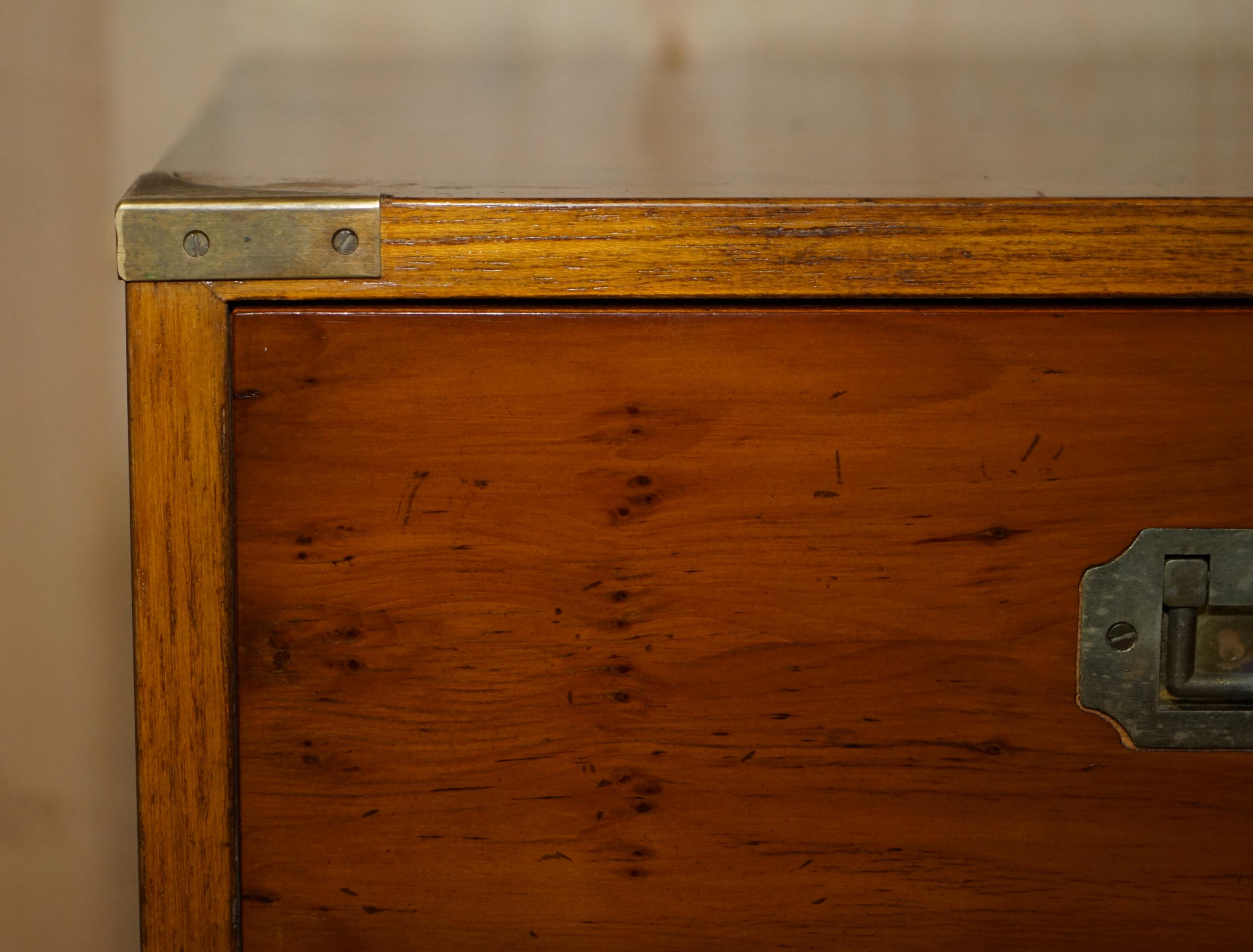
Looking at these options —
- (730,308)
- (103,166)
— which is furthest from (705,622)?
(103,166)

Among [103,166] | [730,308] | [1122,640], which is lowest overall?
[1122,640]

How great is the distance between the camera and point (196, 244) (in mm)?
525

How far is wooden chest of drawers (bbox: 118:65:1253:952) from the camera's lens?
1.73 ft

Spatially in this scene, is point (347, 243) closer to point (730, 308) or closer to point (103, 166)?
point (730, 308)

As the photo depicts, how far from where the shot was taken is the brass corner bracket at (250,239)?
20.6 inches

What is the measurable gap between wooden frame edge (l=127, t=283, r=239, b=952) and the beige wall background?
0.39m

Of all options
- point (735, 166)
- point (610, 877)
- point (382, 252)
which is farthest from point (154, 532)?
point (735, 166)

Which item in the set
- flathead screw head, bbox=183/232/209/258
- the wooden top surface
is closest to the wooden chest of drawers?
flathead screw head, bbox=183/232/209/258

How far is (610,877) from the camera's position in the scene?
56 cm

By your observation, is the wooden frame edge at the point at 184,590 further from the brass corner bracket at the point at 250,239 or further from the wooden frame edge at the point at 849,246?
the wooden frame edge at the point at 849,246

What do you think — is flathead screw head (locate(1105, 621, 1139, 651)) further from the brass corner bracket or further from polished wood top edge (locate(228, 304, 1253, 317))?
the brass corner bracket

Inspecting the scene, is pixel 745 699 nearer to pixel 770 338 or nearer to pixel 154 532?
pixel 770 338

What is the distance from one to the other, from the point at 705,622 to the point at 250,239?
1.09 feet

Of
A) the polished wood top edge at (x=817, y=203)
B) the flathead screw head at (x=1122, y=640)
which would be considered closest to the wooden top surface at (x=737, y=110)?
the polished wood top edge at (x=817, y=203)
